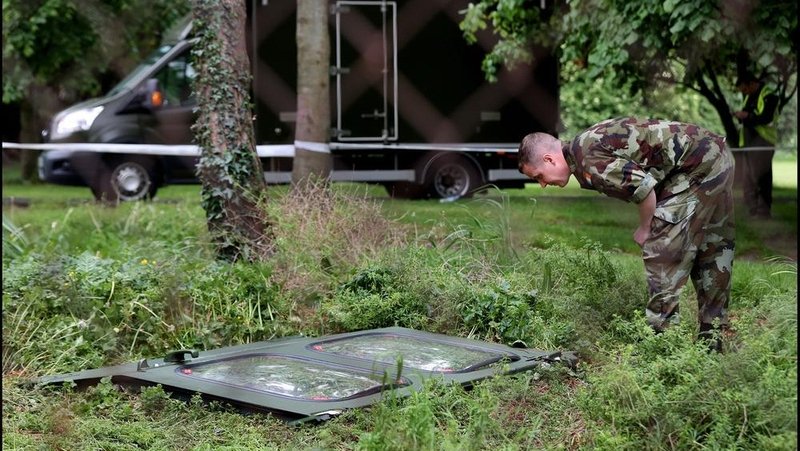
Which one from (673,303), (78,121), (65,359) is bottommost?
(65,359)

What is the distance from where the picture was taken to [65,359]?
14.9 feet

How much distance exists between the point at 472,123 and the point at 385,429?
9.38 m

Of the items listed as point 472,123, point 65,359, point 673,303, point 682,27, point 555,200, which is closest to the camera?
point 673,303

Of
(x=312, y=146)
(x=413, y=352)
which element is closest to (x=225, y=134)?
(x=312, y=146)

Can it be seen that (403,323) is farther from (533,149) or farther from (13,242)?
(13,242)

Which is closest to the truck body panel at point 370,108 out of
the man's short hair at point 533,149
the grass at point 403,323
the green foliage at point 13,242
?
the grass at point 403,323

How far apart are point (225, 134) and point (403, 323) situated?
1.85 meters

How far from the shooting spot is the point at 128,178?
12.1m

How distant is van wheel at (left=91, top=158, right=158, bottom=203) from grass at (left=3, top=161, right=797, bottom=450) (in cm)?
400

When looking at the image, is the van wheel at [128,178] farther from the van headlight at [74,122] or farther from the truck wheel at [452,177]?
the truck wheel at [452,177]

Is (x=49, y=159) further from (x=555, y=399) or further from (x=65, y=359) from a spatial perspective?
(x=555, y=399)

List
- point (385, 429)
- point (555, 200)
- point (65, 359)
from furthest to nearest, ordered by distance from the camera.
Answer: point (555, 200) → point (65, 359) → point (385, 429)

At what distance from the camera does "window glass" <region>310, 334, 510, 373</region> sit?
4.15 metres

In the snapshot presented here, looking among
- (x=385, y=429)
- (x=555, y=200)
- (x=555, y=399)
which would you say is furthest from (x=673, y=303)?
Answer: (x=555, y=200)
